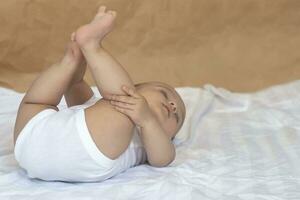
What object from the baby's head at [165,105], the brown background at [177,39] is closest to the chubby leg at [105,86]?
the baby's head at [165,105]

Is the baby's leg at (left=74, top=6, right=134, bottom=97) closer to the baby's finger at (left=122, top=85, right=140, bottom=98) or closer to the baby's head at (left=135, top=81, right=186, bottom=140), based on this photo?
the baby's finger at (left=122, top=85, right=140, bottom=98)

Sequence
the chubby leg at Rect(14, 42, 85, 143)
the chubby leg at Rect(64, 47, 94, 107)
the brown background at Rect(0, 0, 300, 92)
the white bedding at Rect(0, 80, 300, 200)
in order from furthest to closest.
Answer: the brown background at Rect(0, 0, 300, 92) → the chubby leg at Rect(64, 47, 94, 107) → the chubby leg at Rect(14, 42, 85, 143) → the white bedding at Rect(0, 80, 300, 200)

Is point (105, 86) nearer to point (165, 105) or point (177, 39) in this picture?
point (165, 105)

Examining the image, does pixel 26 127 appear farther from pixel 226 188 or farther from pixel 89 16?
pixel 89 16

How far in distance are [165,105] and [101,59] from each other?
0.70 feet

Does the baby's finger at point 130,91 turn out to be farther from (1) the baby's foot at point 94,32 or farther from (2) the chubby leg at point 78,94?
(2) the chubby leg at point 78,94

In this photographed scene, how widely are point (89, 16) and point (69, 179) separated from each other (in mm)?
1039

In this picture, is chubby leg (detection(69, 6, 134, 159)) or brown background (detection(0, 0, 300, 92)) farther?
brown background (detection(0, 0, 300, 92))

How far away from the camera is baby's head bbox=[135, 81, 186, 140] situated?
55.7 inches

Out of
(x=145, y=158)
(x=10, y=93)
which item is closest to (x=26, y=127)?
(x=145, y=158)

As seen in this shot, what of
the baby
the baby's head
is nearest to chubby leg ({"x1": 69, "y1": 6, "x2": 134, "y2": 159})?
the baby

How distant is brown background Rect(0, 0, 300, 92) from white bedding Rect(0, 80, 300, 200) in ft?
0.68

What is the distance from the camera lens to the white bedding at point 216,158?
124 cm

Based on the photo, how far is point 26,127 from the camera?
1.30 metres
